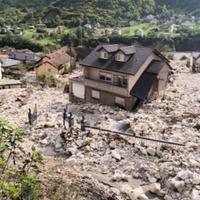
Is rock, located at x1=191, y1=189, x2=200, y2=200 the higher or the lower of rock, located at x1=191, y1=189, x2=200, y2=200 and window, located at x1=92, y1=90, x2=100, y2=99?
the lower

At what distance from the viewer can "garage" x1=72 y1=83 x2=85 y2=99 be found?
31.3 metres

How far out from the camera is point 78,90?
3164 centimetres

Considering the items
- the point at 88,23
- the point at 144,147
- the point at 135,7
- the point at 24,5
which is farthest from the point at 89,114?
the point at 24,5

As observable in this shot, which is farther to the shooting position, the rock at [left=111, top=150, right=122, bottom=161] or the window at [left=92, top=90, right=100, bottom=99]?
the window at [left=92, top=90, right=100, bottom=99]

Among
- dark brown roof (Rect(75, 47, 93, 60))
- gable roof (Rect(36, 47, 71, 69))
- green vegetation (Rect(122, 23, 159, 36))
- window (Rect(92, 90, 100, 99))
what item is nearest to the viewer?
window (Rect(92, 90, 100, 99))

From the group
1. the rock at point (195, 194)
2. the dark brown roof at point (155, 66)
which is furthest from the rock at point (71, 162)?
the dark brown roof at point (155, 66)

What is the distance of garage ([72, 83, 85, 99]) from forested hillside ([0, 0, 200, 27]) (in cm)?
5759

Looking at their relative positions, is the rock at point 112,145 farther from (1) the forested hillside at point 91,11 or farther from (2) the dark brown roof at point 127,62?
(1) the forested hillside at point 91,11

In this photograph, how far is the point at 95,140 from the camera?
22875 mm

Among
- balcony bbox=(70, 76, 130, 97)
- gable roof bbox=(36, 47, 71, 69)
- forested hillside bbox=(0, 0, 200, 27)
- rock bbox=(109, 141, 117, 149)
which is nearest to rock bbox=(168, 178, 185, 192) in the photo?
rock bbox=(109, 141, 117, 149)

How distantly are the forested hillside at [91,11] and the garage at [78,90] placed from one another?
57.6 meters

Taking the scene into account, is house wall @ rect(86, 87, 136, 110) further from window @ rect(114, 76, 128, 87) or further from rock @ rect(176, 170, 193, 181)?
rock @ rect(176, 170, 193, 181)

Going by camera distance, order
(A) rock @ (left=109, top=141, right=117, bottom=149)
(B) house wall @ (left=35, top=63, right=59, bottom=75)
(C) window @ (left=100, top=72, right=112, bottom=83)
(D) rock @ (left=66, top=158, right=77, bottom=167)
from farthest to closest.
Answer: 1. (B) house wall @ (left=35, top=63, right=59, bottom=75)
2. (C) window @ (left=100, top=72, right=112, bottom=83)
3. (A) rock @ (left=109, top=141, right=117, bottom=149)
4. (D) rock @ (left=66, top=158, right=77, bottom=167)

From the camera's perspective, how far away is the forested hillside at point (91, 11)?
91.4 metres
